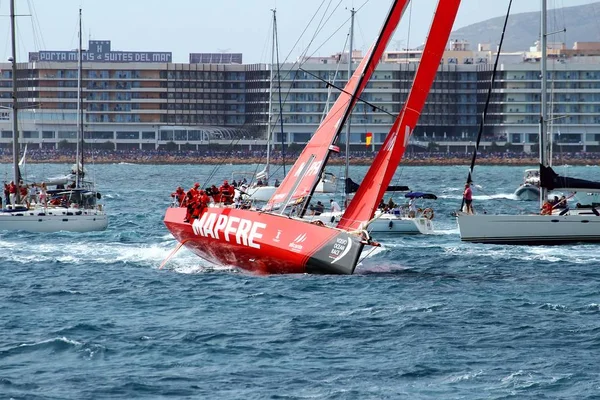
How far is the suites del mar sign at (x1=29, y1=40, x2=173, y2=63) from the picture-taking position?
178 metres

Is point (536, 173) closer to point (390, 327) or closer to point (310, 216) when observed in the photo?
point (310, 216)

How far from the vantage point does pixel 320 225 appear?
27391 mm

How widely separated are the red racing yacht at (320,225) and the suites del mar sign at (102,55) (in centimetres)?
15163

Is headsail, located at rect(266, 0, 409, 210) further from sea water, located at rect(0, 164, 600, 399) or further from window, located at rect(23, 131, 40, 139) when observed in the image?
window, located at rect(23, 131, 40, 139)

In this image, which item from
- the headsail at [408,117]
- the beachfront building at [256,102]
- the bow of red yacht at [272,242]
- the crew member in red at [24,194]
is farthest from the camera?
the beachfront building at [256,102]

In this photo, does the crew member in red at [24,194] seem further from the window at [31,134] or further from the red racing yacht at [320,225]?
the window at [31,134]

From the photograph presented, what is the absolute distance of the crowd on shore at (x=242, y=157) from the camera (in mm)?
157000

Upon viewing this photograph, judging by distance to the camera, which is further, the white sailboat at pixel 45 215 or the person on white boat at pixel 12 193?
the person on white boat at pixel 12 193

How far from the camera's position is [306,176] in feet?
97.2

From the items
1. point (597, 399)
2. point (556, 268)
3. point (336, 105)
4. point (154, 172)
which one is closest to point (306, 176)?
point (336, 105)

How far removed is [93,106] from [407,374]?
161 metres

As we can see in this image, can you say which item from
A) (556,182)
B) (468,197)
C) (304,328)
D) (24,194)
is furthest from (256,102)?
(304,328)

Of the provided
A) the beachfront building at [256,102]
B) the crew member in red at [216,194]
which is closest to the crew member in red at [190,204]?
the crew member in red at [216,194]

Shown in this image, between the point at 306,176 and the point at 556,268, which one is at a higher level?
the point at 306,176
